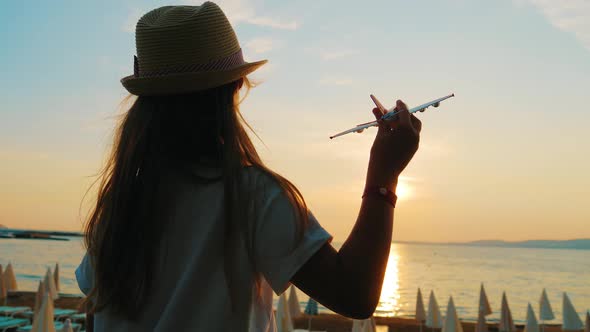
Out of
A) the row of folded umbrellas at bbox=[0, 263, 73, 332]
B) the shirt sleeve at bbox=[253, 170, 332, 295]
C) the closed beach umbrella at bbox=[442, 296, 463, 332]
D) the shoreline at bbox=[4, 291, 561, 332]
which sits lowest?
the shoreline at bbox=[4, 291, 561, 332]

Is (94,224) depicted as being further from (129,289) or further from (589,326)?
(589,326)

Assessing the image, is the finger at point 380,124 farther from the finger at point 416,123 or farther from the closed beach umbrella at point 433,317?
the closed beach umbrella at point 433,317

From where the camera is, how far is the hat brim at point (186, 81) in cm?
143

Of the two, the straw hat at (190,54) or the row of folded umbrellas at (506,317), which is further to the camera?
the row of folded umbrellas at (506,317)

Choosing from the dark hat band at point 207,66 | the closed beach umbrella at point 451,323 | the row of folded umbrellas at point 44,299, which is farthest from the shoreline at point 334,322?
the dark hat band at point 207,66

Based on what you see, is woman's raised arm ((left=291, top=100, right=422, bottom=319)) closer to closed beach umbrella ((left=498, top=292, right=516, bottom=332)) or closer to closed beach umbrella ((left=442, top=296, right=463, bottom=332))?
closed beach umbrella ((left=442, top=296, right=463, bottom=332))

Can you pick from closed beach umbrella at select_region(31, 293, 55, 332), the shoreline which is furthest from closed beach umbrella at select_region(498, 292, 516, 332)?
closed beach umbrella at select_region(31, 293, 55, 332)

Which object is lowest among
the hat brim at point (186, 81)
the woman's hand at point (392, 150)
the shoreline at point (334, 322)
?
the shoreline at point (334, 322)

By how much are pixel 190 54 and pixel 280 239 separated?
50 centimetres

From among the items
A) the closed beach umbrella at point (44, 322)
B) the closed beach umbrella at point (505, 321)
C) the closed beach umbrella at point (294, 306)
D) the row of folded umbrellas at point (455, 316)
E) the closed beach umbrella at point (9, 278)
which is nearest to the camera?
the closed beach umbrella at point (44, 322)

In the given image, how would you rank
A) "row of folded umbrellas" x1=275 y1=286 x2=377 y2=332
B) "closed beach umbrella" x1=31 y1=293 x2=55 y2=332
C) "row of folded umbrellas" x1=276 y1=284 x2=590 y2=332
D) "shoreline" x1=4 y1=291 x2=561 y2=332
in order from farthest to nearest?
"shoreline" x1=4 y1=291 x2=561 y2=332 < "row of folded umbrellas" x1=276 y1=284 x2=590 y2=332 < "row of folded umbrellas" x1=275 y1=286 x2=377 y2=332 < "closed beach umbrella" x1=31 y1=293 x2=55 y2=332

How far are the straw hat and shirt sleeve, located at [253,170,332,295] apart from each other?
32 cm

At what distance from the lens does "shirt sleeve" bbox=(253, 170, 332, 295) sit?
4.18 ft

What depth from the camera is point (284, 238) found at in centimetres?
128
